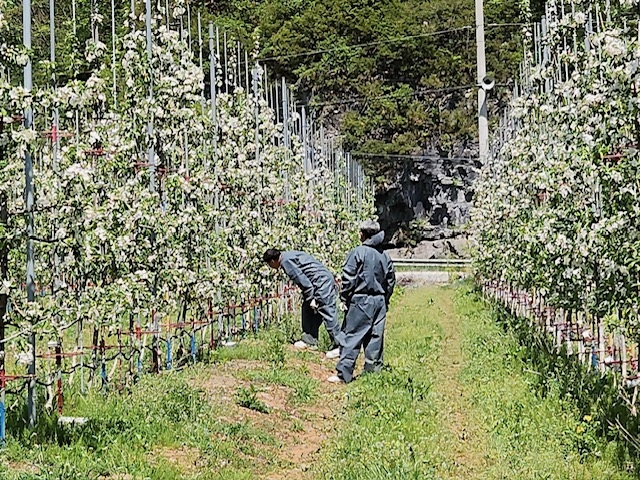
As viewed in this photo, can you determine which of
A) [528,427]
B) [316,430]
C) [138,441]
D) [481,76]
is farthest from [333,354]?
[481,76]

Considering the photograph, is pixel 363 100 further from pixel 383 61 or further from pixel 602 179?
pixel 602 179

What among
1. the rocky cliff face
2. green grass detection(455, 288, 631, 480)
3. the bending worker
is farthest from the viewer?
the rocky cliff face

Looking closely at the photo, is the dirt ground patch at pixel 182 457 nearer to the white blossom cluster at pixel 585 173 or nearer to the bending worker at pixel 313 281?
the white blossom cluster at pixel 585 173

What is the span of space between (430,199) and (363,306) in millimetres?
25257

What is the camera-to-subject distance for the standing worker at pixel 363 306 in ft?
31.4

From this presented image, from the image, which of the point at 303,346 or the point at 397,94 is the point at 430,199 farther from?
the point at 303,346

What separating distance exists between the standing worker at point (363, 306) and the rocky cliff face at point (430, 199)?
79.5 feet

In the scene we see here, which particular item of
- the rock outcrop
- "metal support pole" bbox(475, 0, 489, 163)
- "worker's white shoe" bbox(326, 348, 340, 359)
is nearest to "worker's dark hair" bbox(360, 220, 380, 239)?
"worker's white shoe" bbox(326, 348, 340, 359)

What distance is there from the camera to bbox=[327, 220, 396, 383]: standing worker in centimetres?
956

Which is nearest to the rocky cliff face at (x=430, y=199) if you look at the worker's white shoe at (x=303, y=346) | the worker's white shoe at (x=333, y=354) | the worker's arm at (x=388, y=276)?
the worker's white shoe at (x=303, y=346)

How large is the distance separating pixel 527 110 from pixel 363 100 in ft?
79.2

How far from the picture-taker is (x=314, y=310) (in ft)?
38.7

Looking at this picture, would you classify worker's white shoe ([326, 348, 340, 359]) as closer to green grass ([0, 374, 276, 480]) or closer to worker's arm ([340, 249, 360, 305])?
worker's arm ([340, 249, 360, 305])

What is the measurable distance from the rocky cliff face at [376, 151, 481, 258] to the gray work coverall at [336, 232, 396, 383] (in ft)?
79.5
